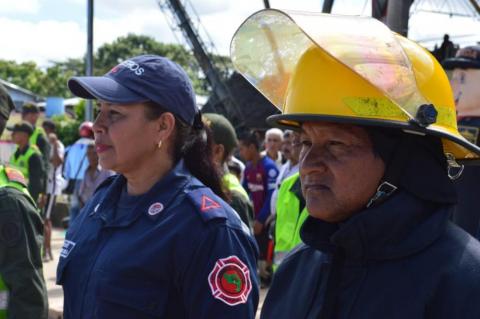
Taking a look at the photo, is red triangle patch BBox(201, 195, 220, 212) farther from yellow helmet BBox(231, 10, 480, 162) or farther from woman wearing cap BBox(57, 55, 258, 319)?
yellow helmet BBox(231, 10, 480, 162)

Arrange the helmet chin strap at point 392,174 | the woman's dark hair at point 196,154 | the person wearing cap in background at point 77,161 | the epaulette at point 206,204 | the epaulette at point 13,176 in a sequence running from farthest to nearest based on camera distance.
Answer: the person wearing cap in background at point 77,161, the epaulette at point 13,176, the woman's dark hair at point 196,154, the epaulette at point 206,204, the helmet chin strap at point 392,174

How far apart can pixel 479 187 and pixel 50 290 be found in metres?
5.65

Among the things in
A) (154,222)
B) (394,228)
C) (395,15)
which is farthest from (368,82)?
(395,15)

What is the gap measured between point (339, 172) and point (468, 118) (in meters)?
1.85

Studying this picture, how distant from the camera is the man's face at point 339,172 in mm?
1661

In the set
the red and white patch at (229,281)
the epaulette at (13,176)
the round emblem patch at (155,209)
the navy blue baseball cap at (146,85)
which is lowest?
the red and white patch at (229,281)

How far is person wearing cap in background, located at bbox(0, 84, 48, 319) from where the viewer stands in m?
2.94

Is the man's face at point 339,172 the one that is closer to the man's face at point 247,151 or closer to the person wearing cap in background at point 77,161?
the man's face at point 247,151

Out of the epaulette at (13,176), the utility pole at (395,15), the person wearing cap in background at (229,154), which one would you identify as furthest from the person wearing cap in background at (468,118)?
the epaulette at (13,176)

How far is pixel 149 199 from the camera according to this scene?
2.51m

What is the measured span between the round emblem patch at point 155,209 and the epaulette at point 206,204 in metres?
0.10

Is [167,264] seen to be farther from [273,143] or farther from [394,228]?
[273,143]

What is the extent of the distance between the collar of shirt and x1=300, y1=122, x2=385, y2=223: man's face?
0.86 m

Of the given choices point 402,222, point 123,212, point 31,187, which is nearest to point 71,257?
point 123,212
